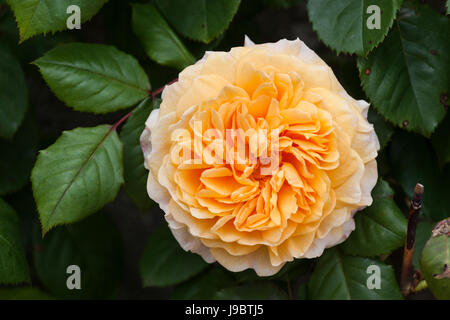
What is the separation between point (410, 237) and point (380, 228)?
7cm

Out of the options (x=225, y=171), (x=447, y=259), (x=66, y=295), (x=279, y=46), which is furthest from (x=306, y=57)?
(x=66, y=295)

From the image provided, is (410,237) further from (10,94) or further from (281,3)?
(10,94)

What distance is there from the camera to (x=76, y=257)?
3.31ft

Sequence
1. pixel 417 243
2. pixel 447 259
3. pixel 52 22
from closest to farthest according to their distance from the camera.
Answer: pixel 447 259 < pixel 52 22 < pixel 417 243

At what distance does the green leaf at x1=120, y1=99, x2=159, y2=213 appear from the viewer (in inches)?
30.8

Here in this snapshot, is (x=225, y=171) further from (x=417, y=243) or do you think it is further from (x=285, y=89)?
(x=417, y=243)

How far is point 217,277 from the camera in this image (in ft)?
3.03

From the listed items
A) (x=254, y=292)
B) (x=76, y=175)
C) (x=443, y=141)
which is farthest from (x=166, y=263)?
(x=443, y=141)

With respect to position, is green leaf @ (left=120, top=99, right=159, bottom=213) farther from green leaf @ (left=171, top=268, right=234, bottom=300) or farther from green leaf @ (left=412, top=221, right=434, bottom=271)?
green leaf @ (left=412, top=221, right=434, bottom=271)

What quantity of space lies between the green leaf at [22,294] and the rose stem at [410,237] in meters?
0.59

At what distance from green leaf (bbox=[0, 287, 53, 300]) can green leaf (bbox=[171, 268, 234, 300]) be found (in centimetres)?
23

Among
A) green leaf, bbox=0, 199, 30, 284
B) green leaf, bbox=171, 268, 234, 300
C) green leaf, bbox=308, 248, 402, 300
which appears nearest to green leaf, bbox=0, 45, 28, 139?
green leaf, bbox=0, 199, 30, 284

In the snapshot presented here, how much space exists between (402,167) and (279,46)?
0.34 meters

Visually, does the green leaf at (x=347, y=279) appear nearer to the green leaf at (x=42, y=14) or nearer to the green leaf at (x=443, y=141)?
the green leaf at (x=443, y=141)
